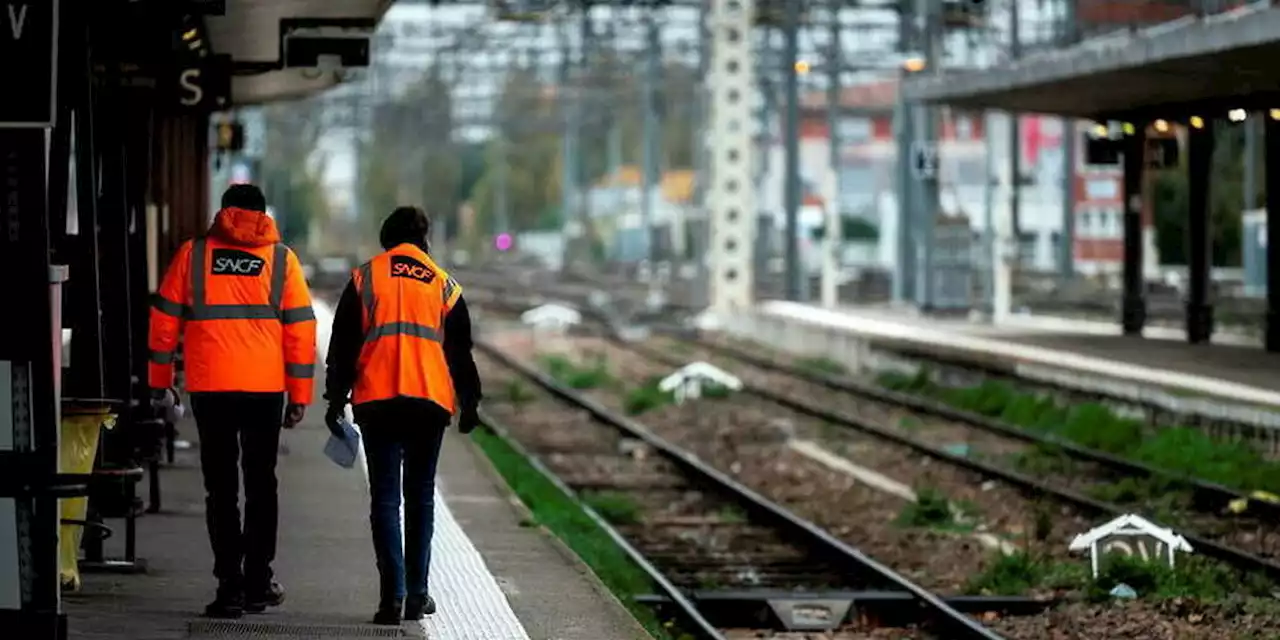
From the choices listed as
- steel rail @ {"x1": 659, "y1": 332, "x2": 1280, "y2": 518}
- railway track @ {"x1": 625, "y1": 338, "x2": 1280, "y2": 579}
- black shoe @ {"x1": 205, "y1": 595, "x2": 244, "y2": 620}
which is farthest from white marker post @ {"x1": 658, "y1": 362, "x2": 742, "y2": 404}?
black shoe @ {"x1": 205, "y1": 595, "x2": 244, "y2": 620}

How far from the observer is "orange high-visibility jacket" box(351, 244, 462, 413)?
10.5 meters

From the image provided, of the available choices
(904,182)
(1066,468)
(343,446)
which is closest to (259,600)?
(343,446)

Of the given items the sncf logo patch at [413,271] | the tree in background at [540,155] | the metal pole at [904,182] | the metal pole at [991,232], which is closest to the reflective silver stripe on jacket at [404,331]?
the sncf logo patch at [413,271]

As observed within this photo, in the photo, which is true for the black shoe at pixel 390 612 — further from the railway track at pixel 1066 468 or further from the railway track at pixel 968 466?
the railway track at pixel 1066 468

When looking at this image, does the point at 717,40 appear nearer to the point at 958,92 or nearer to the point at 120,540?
the point at 958,92

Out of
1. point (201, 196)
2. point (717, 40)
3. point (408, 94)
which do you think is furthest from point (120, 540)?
point (408, 94)

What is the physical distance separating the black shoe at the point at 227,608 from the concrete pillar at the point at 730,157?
34005 millimetres

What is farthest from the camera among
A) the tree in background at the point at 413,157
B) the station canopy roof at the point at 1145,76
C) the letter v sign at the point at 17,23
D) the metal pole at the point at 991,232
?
the tree in background at the point at 413,157

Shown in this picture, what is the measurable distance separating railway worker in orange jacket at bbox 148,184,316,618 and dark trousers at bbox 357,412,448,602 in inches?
14.6

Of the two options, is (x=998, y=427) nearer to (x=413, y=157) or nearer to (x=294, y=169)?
(x=413, y=157)

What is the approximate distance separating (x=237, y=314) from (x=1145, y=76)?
19.3 metres

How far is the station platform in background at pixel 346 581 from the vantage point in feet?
35.7

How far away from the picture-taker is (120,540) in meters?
13.8

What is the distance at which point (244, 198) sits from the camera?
10656 mm
